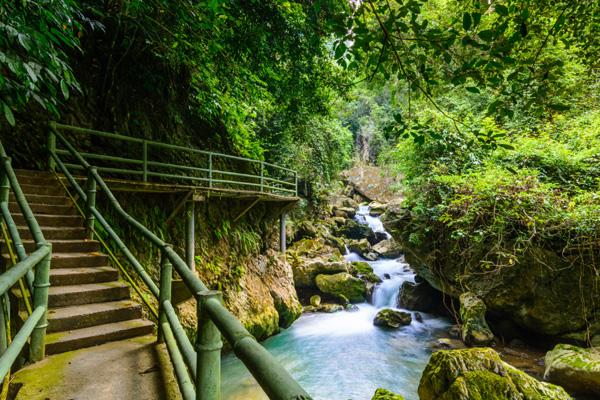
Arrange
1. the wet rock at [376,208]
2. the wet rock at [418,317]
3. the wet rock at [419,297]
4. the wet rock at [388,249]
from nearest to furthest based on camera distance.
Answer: the wet rock at [418,317]
the wet rock at [419,297]
the wet rock at [388,249]
the wet rock at [376,208]

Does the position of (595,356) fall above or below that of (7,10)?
below

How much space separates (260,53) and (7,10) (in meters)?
3.74

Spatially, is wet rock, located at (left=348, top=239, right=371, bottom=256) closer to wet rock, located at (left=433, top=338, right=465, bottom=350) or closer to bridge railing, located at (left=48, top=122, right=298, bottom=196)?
wet rock, located at (left=433, top=338, right=465, bottom=350)

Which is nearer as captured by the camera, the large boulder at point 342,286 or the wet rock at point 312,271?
the large boulder at point 342,286

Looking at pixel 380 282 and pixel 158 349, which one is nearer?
pixel 158 349

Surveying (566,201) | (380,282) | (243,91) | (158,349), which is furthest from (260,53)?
(380,282)

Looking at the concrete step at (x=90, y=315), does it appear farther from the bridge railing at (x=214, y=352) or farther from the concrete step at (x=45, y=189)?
the concrete step at (x=45, y=189)

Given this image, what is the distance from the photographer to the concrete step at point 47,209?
168 inches

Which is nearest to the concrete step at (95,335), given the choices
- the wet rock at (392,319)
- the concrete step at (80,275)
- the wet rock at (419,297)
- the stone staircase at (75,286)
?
the stone staircase at (75,286)

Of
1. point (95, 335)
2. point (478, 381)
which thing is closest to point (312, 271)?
point (478, 381)

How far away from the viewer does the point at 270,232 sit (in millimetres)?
10500

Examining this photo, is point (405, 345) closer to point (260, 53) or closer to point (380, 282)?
point (380, 282)

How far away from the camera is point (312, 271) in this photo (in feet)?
41.5

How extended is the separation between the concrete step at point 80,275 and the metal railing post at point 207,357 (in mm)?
3011
